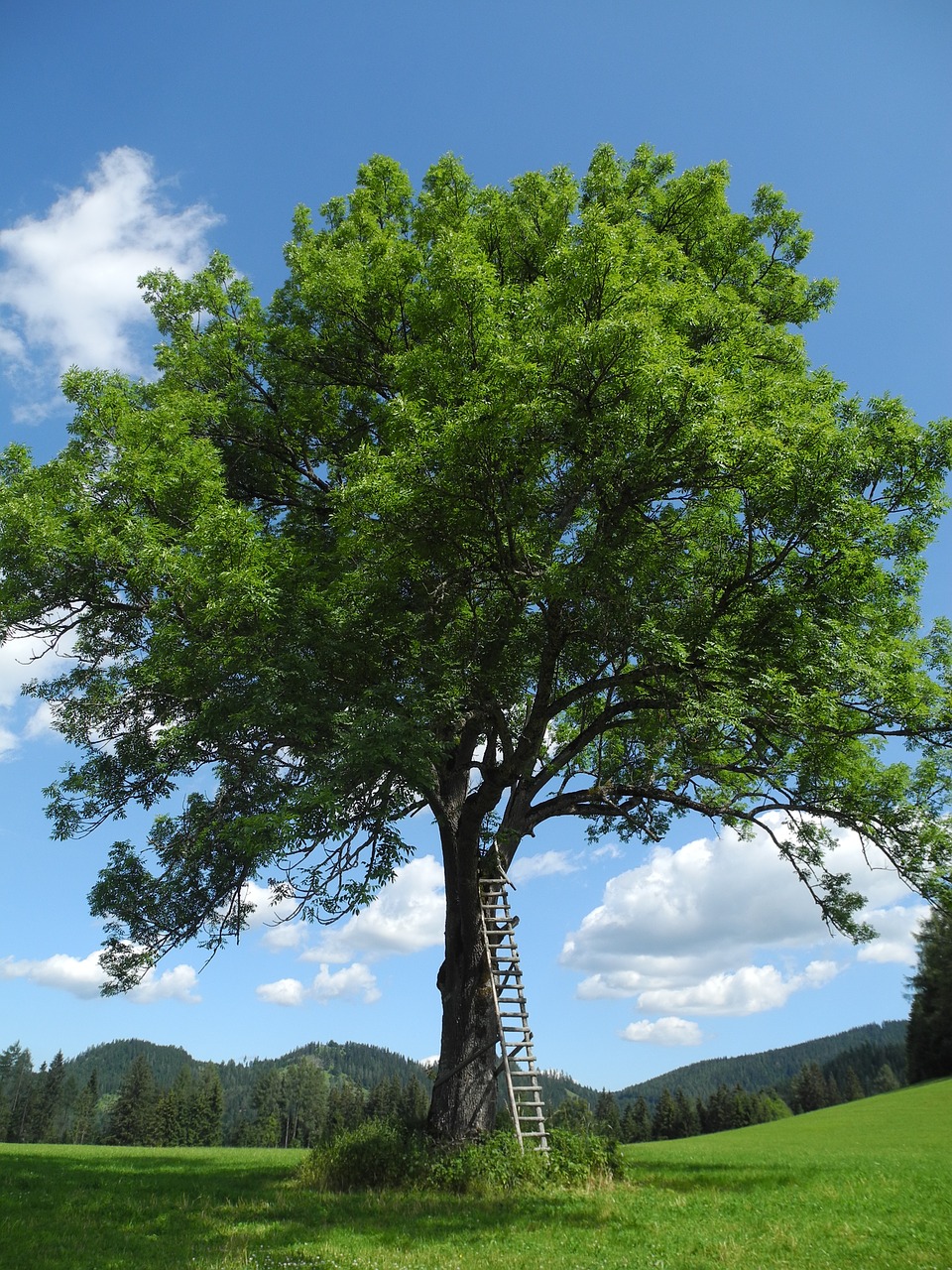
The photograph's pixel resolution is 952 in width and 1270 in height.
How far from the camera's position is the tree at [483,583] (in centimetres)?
1177

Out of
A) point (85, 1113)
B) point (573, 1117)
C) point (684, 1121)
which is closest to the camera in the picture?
point (573, 1117)

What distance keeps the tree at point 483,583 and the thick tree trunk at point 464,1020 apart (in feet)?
0.20

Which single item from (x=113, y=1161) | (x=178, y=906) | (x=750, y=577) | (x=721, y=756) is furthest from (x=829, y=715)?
(x=113, y=1161)

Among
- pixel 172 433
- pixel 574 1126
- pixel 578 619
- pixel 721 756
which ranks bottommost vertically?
pixel 574 1126

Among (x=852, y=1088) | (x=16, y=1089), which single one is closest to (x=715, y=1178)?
(x=852, y=1088)

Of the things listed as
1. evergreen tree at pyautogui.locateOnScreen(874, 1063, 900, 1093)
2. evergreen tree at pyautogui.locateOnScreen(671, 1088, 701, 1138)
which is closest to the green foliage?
evergreen tree at pyautogui.locateOnScreen(671, 1088, 701, 1138)

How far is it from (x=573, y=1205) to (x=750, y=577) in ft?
31.5

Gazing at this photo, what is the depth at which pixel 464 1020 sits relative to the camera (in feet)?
47.3

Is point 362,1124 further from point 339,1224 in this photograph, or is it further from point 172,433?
point 172,433

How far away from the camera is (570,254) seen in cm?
1227

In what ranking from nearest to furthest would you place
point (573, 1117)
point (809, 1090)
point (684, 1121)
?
point (573, 1117) < point (684, 1121) < point (809, 1090)

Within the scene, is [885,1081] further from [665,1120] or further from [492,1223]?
[492,1223]

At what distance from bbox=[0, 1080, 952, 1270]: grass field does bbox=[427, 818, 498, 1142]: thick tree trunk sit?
2195 millimetres

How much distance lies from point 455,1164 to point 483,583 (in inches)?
374
